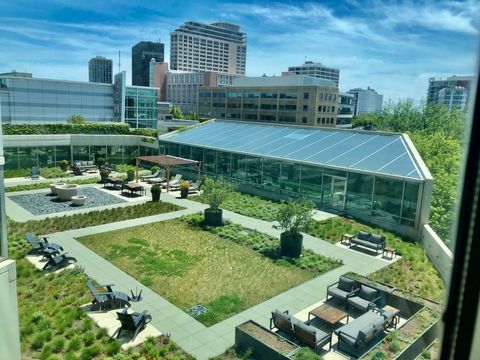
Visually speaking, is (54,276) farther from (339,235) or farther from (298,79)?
(298,79)

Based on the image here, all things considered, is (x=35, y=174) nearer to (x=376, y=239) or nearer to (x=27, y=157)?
(x=27, y=157)

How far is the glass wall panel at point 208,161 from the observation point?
89.4 feet

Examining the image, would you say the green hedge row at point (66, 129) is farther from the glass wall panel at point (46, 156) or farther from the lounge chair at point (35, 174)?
the lounge chair at point (35, 174)

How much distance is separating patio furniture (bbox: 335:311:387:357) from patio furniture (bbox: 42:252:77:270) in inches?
345

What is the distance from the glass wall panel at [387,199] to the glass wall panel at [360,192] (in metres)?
0.34

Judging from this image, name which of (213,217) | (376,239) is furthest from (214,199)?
(376,239)

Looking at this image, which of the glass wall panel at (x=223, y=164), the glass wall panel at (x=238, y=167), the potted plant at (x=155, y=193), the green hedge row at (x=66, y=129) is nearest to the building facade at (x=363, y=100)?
the green hedge row at (x=66, y=129)

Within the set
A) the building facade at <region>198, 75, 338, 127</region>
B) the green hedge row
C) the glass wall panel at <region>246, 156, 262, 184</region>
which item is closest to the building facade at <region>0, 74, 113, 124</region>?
the green hedge row

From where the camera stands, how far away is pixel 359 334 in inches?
329

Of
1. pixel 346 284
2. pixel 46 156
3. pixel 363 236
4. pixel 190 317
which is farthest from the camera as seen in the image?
pixel 46 156

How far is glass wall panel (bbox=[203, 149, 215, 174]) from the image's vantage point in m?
27.2

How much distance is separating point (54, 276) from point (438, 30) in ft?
40.4

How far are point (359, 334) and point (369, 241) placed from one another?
747cm

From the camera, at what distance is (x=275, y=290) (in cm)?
1159
